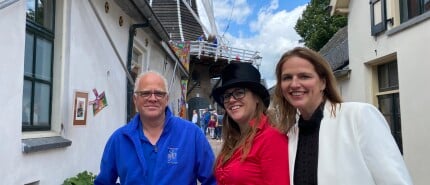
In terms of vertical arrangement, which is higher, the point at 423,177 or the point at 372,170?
the point at 372,170

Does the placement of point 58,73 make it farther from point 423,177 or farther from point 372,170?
point 423,177

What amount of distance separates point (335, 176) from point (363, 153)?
0.16 metres

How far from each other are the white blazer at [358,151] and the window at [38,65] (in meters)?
2.85

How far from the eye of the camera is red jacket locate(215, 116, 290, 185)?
2092 millimetres

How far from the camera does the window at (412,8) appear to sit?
7.04m

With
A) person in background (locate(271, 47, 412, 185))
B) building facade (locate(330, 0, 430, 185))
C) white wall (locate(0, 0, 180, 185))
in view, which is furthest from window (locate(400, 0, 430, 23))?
person in background (locate(271, 47, 412, 185))

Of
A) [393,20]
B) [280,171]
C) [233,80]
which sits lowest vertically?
[280,171]

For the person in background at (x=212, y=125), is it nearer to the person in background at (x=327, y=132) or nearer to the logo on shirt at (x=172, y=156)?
the logo on shirt at (x=172, y=156)

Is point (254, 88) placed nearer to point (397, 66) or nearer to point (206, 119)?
point (397, 66)

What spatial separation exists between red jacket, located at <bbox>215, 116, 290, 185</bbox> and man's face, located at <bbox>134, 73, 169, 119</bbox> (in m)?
0.57

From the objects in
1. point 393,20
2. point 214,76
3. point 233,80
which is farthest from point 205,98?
point 233,80

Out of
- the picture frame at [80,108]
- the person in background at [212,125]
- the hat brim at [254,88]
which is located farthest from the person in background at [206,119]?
the hat brim at [254,88]

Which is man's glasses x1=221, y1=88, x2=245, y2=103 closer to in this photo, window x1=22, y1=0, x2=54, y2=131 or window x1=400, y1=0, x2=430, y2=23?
window x1=22, y1=0, x2=54, y2=131

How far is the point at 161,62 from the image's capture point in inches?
439
